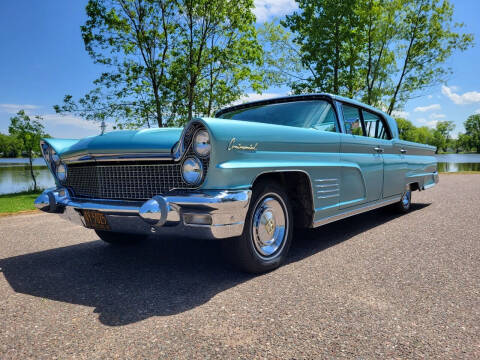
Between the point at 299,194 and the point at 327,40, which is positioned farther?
the point at 327,40

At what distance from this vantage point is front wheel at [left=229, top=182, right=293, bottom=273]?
2.63 meters

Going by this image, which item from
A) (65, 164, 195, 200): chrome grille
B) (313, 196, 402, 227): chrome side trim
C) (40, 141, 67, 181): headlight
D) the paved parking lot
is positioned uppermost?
(40, 141, 67, 181): headlight

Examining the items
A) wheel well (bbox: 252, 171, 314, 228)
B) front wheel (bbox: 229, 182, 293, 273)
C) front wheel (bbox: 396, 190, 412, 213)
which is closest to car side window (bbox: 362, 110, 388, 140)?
front wheel (bbox: 396, 190, 412, 213)

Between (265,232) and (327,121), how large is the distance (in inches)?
57.4

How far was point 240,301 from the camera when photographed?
2.28 meters

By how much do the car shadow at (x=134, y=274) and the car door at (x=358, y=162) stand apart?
55cm

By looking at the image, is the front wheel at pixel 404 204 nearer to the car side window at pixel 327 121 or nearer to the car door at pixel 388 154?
the car door at pixel 388 154

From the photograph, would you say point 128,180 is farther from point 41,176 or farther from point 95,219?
point 41,176

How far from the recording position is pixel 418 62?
1853 cm

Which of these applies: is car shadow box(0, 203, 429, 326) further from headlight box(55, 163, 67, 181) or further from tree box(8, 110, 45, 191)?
tree box(8, 110, 45, 191)

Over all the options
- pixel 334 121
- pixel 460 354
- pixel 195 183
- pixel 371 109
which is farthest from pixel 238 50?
pixel 460 354

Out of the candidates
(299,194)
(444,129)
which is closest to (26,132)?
(299,194)

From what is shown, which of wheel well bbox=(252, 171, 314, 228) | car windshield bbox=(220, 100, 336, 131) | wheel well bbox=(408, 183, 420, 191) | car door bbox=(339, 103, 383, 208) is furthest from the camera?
wheel well bbox=(408, 183, 420, 191)

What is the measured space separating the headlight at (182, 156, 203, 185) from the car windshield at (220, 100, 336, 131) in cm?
133
